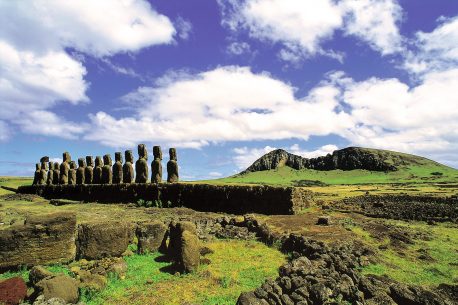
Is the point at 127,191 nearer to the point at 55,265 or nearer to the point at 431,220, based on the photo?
the point at 55,265

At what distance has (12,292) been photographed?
952 cm

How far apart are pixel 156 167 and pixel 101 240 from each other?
752 inches

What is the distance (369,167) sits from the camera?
426ft

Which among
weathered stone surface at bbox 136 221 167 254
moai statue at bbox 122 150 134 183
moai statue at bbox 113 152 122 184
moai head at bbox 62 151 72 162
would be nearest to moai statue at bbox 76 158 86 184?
moai head at bbox 62 151 72 162

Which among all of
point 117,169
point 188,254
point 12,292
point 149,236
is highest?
point 117,169

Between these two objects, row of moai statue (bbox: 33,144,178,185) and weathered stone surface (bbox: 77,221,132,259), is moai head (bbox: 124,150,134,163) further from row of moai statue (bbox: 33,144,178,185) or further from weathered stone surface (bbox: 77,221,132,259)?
weathered stone surface (bbox: 77,221,132,259)

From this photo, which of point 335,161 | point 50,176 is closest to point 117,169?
point 50,176

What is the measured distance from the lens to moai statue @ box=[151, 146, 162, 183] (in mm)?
32688

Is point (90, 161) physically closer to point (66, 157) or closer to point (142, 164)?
point (66, 157)

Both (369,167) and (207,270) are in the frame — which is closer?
(207,270)

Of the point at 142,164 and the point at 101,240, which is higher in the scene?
the point at 142,164

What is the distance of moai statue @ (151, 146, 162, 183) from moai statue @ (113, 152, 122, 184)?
5918 mm

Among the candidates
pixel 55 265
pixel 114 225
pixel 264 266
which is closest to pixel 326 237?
pixel 264 266

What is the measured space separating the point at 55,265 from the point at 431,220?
23690 millimetres
